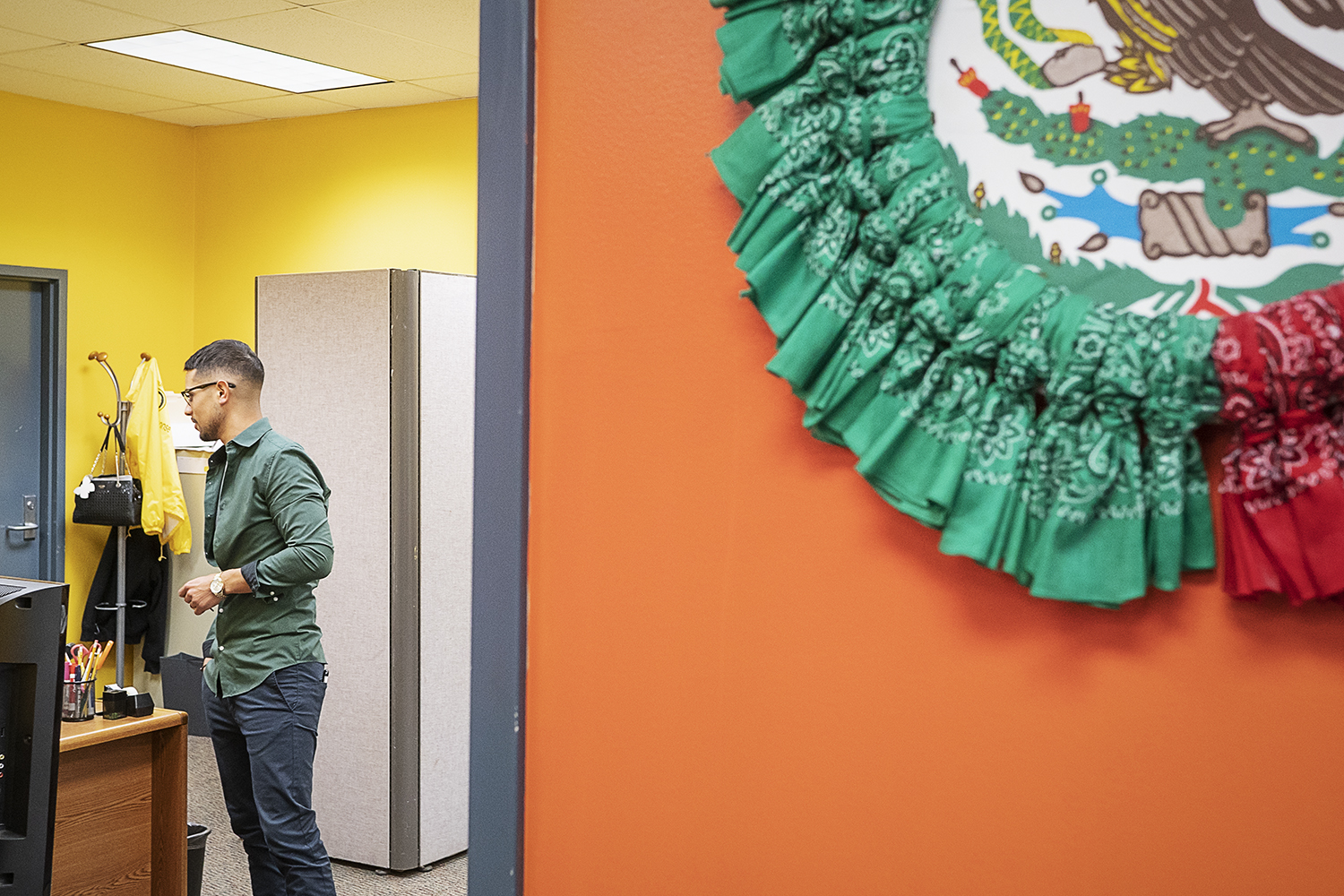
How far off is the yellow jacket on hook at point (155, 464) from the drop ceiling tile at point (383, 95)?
158 cm

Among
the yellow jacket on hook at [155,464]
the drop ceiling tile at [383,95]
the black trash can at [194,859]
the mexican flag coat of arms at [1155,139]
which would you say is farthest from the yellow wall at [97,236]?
the mexican flag coat of arms at [1155,139]

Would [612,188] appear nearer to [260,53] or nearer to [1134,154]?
[1134,154]

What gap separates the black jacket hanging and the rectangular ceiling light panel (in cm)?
220

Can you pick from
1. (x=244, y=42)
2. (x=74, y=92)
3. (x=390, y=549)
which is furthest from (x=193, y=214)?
(x=390, y=549)

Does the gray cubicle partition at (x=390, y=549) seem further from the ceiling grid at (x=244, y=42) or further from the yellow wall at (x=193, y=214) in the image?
the yellow wall at (x=193, y=214)

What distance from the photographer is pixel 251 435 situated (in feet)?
9.58

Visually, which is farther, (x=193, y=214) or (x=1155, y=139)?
(x=193, y=214)

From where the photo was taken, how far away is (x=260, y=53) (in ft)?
15.8

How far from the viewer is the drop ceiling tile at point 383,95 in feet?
17.3

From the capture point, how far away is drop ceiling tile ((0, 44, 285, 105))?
4809mm

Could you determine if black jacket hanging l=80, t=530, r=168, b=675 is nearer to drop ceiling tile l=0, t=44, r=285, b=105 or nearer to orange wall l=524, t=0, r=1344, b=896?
drop ceiling tile l=0, t=44, r=285, b=105

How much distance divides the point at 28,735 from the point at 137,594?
4.40 m

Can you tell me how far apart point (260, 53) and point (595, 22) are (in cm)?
424

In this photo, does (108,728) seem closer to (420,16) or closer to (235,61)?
(420,16)
